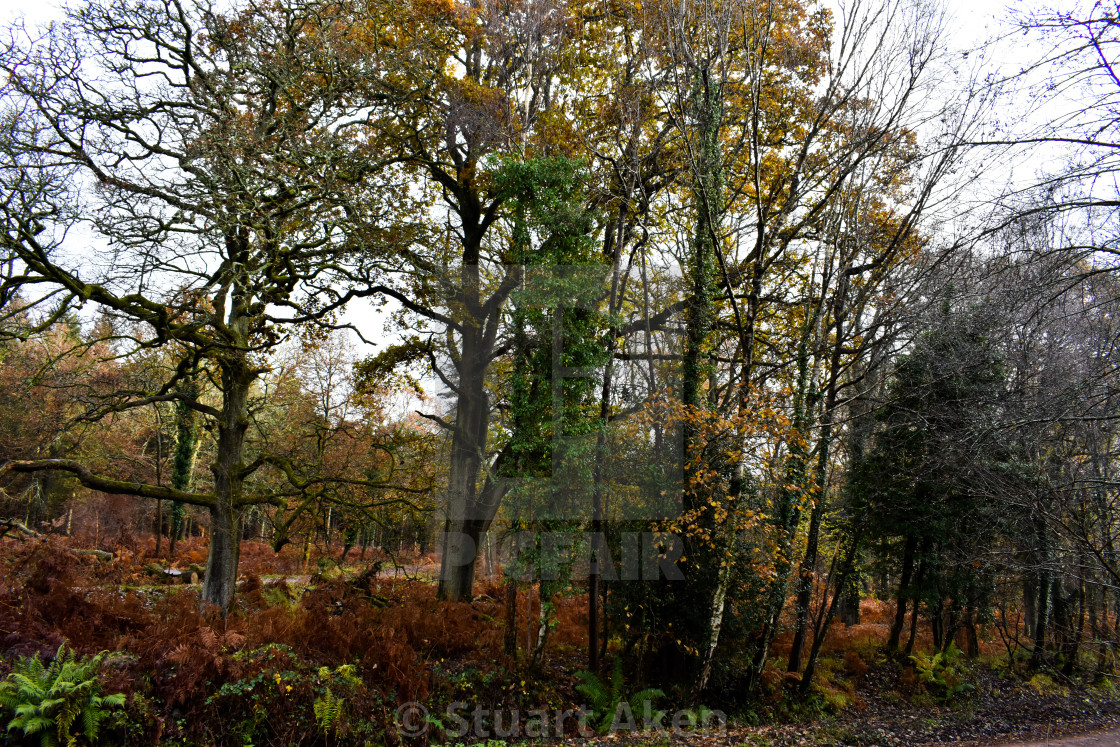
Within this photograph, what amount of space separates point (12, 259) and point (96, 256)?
3.60 ft

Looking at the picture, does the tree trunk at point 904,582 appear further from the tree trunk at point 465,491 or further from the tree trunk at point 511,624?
the tree trunk at point 465,491

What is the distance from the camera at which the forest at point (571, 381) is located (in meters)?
7.10

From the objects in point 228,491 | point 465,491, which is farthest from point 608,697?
point 228,491

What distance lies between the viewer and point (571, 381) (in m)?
10.6

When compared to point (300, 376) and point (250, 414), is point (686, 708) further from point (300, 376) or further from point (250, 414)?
point (300, 376)

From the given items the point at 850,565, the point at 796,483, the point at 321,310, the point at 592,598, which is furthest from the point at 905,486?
the point at 321,310

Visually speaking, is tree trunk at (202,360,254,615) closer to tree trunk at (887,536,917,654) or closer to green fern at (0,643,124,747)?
green fern at (0,643,124,747)

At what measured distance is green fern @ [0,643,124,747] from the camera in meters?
5.43

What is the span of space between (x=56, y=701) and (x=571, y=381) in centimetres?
799

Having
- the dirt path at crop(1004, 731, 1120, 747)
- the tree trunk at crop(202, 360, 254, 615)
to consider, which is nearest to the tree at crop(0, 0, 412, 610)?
the tree trunk at crop(202, 360, 254, 615)

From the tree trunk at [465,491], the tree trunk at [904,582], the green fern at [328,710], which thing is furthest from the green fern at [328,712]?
the tree trunk at [904,582]

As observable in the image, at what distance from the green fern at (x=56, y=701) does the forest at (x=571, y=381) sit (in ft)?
0.13

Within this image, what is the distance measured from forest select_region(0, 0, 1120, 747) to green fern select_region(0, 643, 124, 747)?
0.04m

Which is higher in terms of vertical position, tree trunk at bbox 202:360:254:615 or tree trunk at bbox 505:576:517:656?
tree trunk at bbox 202:360:254:615
